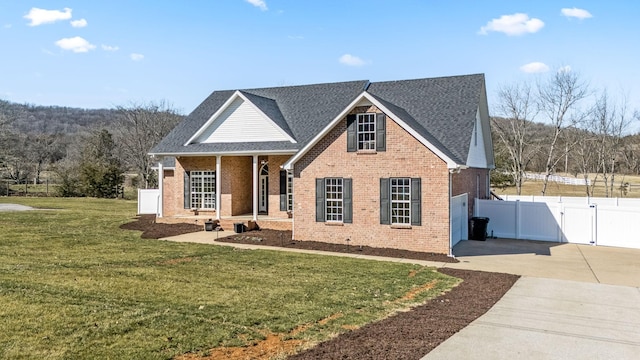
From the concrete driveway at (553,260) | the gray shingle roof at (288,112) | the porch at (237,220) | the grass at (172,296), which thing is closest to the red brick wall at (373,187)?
the concrete driveway at (553,260)

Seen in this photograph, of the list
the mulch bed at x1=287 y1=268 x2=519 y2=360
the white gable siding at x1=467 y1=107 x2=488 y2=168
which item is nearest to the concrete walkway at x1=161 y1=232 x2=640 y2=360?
the mulch bed at x1=287 y1=268 x2=519 y2=360

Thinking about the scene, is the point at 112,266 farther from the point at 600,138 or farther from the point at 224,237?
the point at 600,138

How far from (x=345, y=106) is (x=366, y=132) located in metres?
6.05

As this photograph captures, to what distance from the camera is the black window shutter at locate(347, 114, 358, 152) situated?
16.5 metres

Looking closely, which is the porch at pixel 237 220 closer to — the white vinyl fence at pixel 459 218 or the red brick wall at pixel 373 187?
the red brick wall at pixel 373 187

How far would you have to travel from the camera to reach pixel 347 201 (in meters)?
16.5

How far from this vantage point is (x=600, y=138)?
39969 millimetres

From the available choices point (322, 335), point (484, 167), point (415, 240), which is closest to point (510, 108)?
point (484, 167)

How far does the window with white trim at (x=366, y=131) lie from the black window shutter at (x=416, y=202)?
2022 millimetres

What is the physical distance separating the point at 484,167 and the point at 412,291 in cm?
1446

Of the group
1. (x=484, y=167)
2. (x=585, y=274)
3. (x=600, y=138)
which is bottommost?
(x=585, y=274)

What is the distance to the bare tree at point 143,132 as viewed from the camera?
46500 millimetres

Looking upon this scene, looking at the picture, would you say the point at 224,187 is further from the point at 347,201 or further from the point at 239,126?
the point at 347,201

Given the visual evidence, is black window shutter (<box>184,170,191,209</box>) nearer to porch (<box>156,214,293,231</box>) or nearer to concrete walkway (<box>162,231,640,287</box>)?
porch (<box>156,214,293,231</box>)
